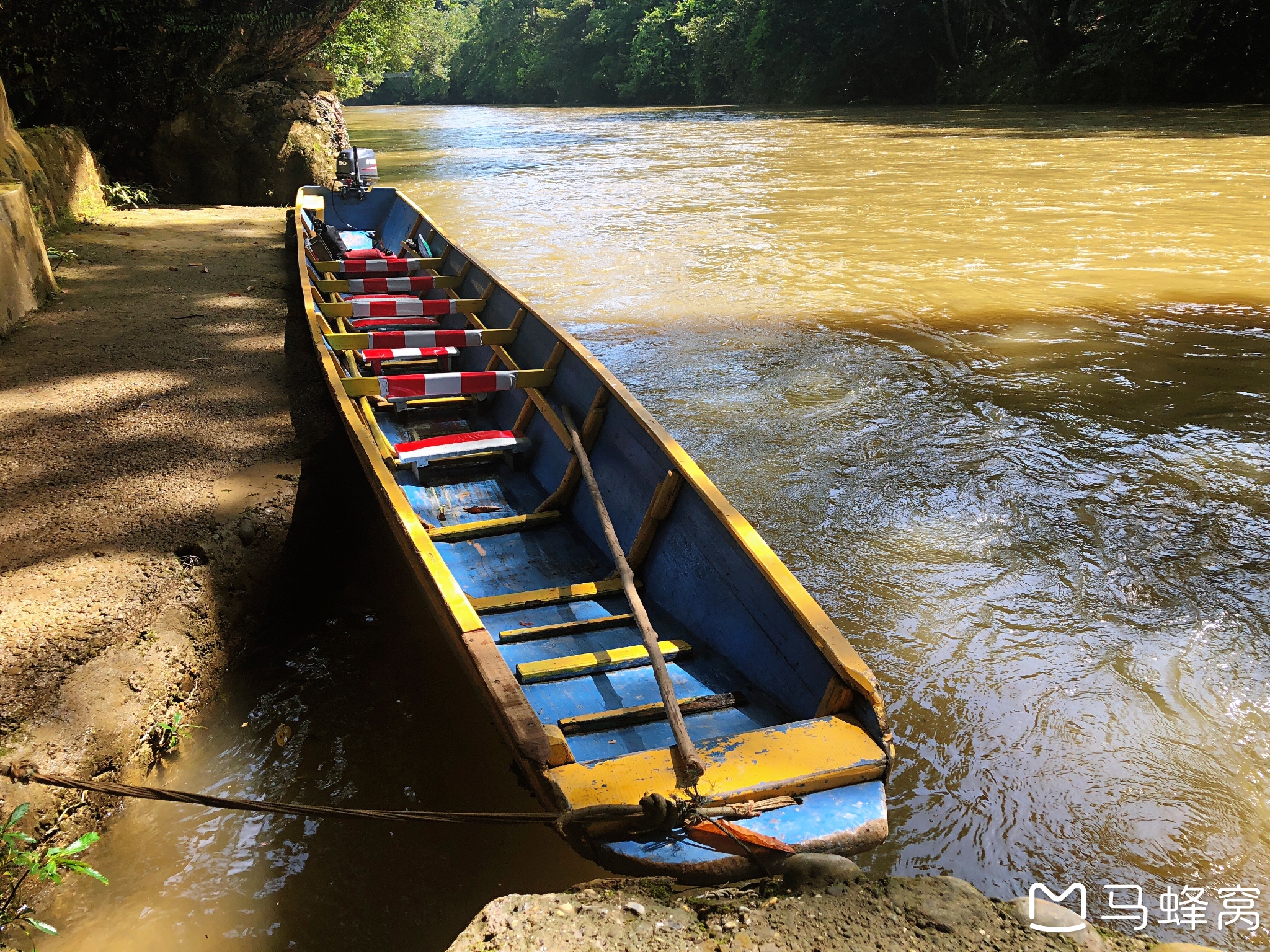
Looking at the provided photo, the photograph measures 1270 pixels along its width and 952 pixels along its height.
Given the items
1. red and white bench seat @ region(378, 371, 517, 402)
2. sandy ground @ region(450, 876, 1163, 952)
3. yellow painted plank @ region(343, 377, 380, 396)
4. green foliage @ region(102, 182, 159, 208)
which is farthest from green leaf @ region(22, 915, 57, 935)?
green foliage @ region(102, 182, 159, 208)

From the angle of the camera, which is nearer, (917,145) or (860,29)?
(917,145)

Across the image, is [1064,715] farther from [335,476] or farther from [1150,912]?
[335,476]

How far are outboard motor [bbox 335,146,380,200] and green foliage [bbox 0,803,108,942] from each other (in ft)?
25.7

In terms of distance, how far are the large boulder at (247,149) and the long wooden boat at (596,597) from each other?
24.5 ft

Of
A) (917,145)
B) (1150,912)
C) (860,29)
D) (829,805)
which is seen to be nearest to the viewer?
(829,805)

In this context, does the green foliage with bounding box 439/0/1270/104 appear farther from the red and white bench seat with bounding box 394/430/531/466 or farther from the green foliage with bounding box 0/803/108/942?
the green foliage with bounding box 0/803/108/942

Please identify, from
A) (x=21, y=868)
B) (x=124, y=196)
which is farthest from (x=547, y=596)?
(x=124, y=196)

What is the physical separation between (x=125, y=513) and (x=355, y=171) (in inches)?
250

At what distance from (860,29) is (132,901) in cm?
3442

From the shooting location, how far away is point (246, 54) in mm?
12148

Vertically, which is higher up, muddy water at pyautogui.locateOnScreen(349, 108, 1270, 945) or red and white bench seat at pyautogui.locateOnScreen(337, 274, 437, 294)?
red and white bench seat at pyautogui.locateOnScreen(337, 274, 437, 294)

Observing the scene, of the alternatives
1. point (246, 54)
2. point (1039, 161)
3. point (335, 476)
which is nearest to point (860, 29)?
point (1039, 161)

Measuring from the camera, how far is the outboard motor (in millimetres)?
8992

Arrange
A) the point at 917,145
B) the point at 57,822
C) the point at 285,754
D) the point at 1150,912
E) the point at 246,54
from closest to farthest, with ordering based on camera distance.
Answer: the point at 1150,912 → the point at 57,822 → the point at 285,754 → the point at 246,54 → the point at 917,145
